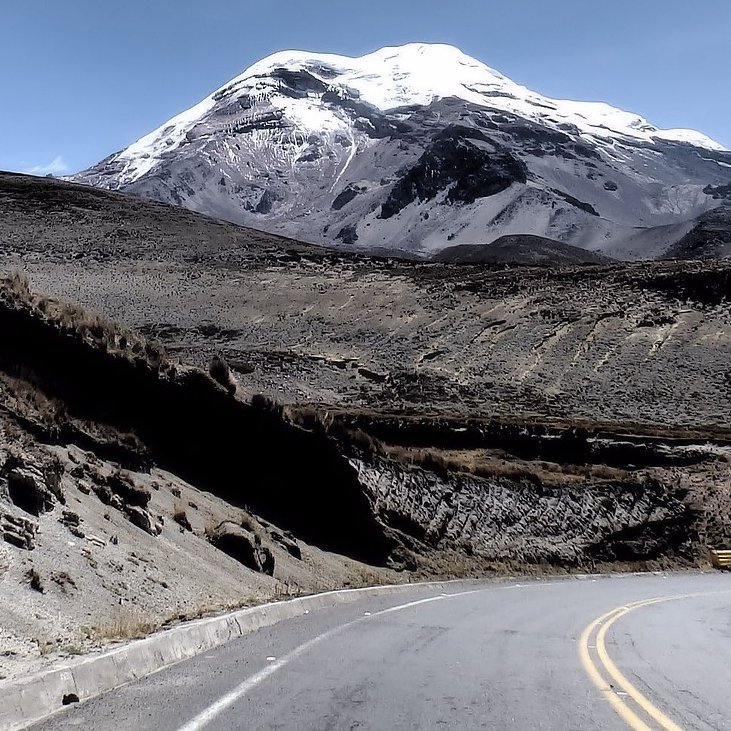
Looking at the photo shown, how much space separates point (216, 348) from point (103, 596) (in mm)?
41078

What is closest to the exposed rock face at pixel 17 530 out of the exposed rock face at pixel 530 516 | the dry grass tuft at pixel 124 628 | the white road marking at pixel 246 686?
the dry grass tuft at pixel 124 628

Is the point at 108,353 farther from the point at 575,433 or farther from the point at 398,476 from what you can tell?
the point at 575,433

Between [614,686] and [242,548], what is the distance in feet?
33.1

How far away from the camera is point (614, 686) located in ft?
25.8

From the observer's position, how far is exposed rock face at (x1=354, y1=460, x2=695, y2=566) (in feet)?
85.6

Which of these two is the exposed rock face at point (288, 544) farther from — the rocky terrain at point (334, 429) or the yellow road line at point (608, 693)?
the yellow road line at point (608, 693)

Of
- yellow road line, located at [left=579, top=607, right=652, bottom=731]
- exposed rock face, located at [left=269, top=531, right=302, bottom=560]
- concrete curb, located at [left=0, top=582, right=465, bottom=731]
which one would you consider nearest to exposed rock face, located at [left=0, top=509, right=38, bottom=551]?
concrete curb, located at [left=0, top=582, right=465, bottom=731]

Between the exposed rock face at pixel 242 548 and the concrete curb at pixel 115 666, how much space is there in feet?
13.1

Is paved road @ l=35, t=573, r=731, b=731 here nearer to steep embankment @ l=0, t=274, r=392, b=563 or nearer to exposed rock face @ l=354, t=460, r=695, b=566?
steep embankment @ l=0, t=274, r=392, b=563

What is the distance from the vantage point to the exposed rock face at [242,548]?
54.9 feet

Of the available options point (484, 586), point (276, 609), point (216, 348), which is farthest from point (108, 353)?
point (216, 348)

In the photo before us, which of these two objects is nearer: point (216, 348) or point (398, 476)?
point (398, 476)

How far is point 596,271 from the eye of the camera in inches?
2756

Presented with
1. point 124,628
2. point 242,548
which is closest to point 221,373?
point 242,548
